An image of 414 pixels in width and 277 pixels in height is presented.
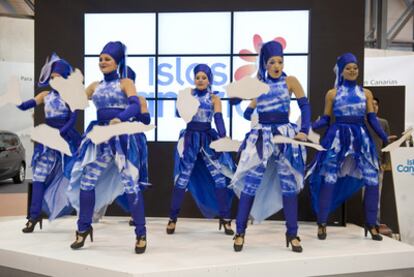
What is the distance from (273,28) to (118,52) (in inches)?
97.1

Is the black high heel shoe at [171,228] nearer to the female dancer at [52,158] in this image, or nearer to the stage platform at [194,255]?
the stage platform at [194,255]

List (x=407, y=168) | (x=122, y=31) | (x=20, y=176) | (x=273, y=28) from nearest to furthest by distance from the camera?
(x=407, y=168) → (x=273, y=28) → (x=122, y=31) → (x=20, y=176)

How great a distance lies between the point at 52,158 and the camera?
4.31 meters

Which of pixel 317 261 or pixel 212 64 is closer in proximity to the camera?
pixel 317 261

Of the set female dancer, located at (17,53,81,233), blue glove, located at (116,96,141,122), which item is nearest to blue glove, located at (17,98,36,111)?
female dancer, located at (17,53,81,233)

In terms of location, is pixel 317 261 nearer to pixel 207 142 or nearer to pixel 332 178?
pixel 332 178

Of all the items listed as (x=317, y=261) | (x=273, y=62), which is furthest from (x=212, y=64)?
(x=317, y=261)

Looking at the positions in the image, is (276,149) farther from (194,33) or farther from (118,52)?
(194,33)

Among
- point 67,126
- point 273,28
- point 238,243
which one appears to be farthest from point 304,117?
point 273,28

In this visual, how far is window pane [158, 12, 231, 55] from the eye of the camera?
5.42 m

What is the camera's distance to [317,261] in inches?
130

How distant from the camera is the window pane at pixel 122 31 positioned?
548cm

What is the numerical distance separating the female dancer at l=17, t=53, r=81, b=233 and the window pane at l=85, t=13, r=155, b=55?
1.26m

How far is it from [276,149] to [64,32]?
10.6 feet
